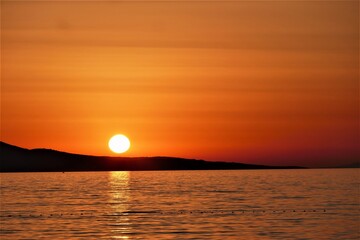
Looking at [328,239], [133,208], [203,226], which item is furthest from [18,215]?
[328,239]

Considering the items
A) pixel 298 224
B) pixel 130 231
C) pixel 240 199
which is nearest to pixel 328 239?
pixel 298 224

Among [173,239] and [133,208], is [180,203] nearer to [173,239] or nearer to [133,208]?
[133,208]

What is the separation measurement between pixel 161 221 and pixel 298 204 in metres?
29.0

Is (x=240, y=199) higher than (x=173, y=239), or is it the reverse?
(x=240, y=199)

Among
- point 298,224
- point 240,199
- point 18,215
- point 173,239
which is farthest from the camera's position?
point 240,199

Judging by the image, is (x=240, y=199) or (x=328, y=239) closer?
(x=328, y=239)

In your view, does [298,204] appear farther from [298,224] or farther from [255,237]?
[255,237]

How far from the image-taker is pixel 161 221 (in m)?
72.9

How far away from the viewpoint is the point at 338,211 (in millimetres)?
84250

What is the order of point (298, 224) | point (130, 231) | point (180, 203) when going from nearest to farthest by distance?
point (130, 231) → point (298, 224) → point (180, 203)

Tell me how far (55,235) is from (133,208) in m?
29.7

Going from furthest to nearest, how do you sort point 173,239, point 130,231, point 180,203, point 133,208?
1. point 180,203
2. point 133,208
3. point 130,231
4. point 173,239

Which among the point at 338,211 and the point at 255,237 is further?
the point at 338,211

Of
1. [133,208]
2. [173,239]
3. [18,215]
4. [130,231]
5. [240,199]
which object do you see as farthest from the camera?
[240,199]
